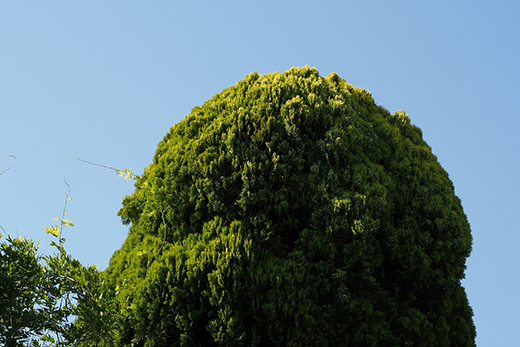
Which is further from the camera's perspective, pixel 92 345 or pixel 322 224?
pixel 322 224

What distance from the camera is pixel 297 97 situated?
8445mm

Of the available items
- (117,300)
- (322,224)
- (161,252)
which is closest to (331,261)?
(322,224)

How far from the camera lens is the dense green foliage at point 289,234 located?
7129 millimetres

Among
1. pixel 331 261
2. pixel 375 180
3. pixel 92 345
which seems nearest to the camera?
pixel 92 345

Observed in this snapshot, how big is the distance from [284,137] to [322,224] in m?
1.54

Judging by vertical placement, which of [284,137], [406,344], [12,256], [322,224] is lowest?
[406,344]

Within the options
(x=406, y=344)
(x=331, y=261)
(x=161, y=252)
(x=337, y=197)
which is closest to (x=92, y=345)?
(x=161, y=252)

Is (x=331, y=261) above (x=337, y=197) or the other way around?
the other way around

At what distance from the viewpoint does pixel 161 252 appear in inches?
305

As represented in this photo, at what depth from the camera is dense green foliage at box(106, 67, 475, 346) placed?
7129 millimetres

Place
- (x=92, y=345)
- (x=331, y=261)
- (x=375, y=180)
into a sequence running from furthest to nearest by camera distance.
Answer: (x=375, y=180) < (x=331, y=261) < (x=92, y=345)

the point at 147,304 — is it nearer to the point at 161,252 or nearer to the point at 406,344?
the point at 161,252

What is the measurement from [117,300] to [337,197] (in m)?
3.50

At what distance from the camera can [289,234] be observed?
7.94 metres
